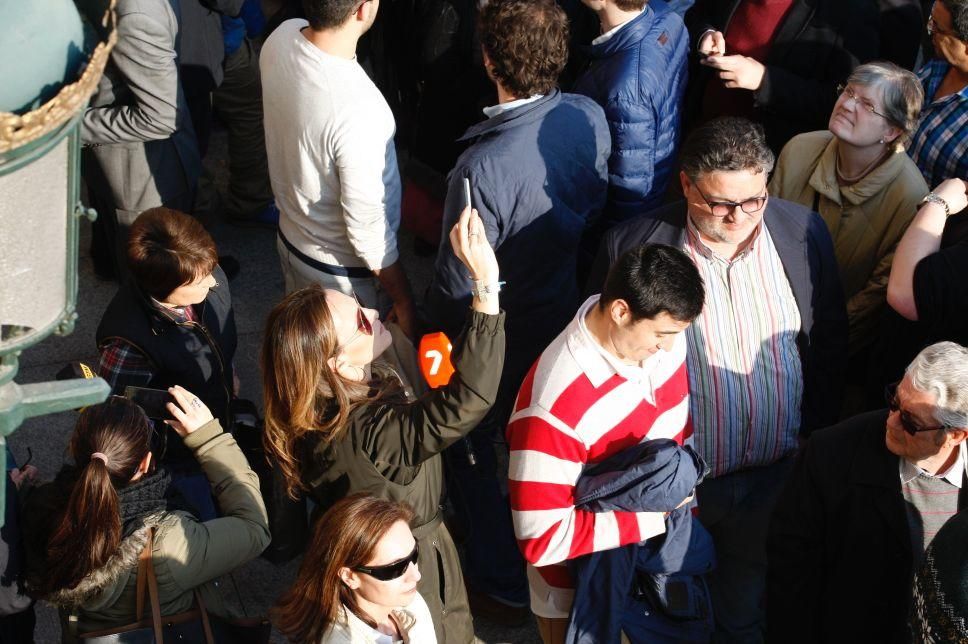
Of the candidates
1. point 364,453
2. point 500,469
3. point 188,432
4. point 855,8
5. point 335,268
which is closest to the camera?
point 364,453

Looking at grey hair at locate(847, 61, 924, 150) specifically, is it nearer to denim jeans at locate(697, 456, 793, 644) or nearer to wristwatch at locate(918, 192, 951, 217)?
wristwatch at locate(918, 192, 951, 217)

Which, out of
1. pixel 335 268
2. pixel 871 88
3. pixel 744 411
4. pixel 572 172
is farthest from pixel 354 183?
pixel 871 88

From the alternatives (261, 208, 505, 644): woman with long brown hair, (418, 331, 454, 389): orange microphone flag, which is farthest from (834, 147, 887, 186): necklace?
(418, 331, 454, 389): orange microphone flag

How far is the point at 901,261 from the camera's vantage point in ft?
10.8

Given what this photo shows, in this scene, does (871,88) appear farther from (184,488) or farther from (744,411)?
(184,488)

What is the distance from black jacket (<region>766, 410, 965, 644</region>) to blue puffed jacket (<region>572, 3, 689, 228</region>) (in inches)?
60.2

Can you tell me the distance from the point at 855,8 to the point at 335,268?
95.9 inches

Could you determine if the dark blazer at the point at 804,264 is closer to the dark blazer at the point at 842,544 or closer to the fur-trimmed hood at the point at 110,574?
the dark blazer at the point at 842,544

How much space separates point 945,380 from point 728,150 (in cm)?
103

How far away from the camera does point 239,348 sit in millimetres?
5160

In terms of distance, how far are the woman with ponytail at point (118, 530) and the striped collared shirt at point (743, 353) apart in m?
1.50

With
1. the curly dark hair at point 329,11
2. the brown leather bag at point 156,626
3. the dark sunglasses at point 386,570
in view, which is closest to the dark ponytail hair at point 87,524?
the brown leather bag at point 156,626

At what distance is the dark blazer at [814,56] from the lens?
4.20 meters

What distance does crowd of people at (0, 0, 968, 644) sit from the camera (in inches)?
106
